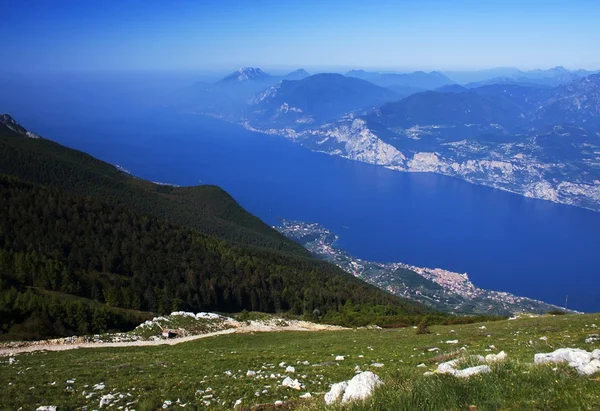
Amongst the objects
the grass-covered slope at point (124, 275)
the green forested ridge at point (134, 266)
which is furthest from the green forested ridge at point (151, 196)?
the grass-covered slope at point (124, 275)

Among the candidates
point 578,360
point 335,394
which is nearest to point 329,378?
point 335,394

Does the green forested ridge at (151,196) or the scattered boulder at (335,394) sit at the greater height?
the scattered boulder at (335,394)

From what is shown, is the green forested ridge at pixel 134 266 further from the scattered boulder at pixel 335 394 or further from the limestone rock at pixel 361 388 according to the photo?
the limestone rock at pixel 361 388

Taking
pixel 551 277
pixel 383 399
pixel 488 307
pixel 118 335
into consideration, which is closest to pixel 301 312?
pixel 118 335

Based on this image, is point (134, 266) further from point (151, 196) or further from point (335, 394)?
point (151, 196)

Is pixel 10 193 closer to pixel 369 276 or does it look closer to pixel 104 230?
pixel 104 230

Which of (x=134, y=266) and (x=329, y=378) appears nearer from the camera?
(x=329, y=378)

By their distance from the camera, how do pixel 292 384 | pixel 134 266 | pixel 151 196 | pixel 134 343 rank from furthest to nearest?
pixel 151 196
pixel 134 266
pixel 134 343
pixel 292 384
